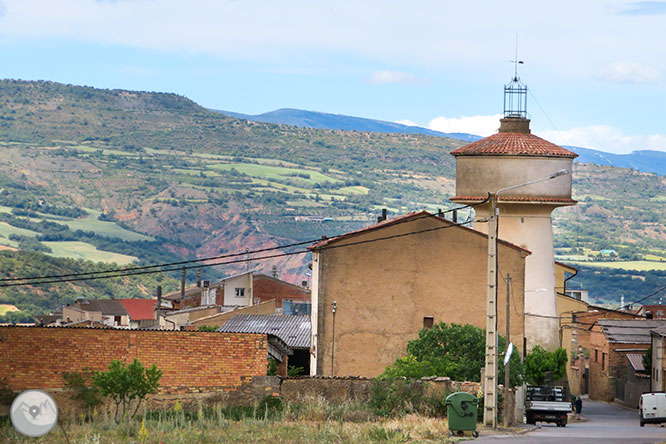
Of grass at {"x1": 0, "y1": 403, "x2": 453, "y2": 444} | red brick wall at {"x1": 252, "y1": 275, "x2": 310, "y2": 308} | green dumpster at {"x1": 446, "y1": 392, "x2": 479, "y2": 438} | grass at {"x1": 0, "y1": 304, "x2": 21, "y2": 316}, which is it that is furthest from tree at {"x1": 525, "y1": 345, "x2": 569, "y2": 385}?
grass at {"x1": 0, "y1": 304, "x2": 21, "y2": 316}

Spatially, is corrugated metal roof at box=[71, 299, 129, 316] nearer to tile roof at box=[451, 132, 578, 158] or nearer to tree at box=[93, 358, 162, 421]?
tile roof at box=[451, 132, 578, 158]

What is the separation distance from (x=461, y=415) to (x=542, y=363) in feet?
84.6

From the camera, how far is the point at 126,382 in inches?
1294

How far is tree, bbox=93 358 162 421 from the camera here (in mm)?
32938

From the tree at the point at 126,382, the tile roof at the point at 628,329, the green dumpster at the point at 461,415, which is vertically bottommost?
the green dumpster at the point at 461,415

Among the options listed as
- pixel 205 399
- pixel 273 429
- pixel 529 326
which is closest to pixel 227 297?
pixel 529 326

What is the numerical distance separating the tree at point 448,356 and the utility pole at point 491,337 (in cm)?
857

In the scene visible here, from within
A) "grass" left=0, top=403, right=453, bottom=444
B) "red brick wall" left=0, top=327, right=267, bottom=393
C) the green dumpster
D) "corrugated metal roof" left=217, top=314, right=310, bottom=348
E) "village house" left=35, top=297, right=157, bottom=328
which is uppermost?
"village house" left=35, top=297, right=157, bottom=328

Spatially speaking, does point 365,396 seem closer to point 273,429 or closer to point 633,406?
point 273,429

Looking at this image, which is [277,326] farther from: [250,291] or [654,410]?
[250,291]

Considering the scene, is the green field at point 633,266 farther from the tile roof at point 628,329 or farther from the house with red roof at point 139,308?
the tile roof at point 628,329

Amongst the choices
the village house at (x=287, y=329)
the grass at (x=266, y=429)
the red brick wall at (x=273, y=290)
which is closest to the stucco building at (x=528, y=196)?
the village house at (x=287, y=329)

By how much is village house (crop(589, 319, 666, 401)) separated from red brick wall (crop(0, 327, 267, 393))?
41.0 metres

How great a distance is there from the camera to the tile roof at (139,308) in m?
128
